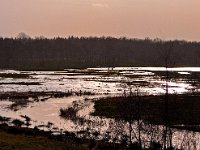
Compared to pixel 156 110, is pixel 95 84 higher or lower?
higher

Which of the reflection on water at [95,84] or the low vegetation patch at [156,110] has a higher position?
the reflection on water at [95,84]

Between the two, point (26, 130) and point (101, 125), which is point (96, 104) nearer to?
point (101, 125)

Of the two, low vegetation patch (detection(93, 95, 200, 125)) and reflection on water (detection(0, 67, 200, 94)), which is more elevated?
reflection on water (detection(0, 67, 200, 94))

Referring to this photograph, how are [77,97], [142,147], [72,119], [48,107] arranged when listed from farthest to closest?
[77,97]
[48,107]
[72,119]
[142,147]

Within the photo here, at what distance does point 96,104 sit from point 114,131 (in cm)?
2265

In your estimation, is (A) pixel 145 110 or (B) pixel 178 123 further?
(A) pixel 145 110

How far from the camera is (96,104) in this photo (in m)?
60.1

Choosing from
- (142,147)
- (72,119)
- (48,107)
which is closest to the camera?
(142,147)

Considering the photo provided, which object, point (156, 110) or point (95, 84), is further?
point (95, 84)

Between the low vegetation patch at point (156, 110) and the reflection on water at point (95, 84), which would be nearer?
the low vegetation patch at point (156, 110)

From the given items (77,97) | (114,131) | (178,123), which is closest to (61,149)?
(114,131)

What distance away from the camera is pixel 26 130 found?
37.8 m

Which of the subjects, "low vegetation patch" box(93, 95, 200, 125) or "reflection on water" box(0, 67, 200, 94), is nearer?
"low vegetation patch" box(93, 95, 200, 125)

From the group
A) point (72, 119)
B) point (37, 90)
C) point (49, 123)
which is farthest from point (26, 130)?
point (37, 90)
